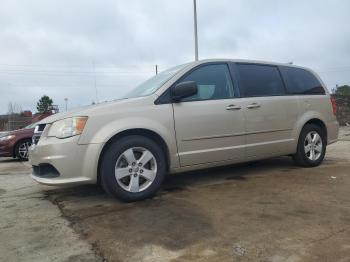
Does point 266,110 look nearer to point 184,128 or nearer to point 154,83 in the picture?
point 184,128

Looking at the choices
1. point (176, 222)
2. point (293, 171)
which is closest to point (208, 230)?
point (176, 222)

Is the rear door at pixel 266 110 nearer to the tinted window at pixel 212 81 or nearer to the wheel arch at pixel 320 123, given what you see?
the tinted window at pixel 212 81

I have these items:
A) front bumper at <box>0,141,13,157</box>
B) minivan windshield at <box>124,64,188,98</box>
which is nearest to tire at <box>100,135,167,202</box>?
minivan windshield at <box>124,64,188,98</box>

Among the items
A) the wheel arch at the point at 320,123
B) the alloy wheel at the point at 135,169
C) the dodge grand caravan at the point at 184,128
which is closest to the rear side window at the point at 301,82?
the dodge grand caravan at the point at 184,128

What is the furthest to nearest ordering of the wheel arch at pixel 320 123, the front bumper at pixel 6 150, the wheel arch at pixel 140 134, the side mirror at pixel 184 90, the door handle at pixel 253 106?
1. the front bumper at pixel 6 150
2. the wheel arch at pixel 320 123
3. the door handle at pixel 253 106
4. the side mirror at pixel 184 90
5. the wheel arch at pixel 140 134

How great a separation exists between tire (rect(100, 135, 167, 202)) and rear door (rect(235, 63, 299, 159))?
150 centimetres

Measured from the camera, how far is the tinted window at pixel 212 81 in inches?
197

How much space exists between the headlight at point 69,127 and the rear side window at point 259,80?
2300 mm

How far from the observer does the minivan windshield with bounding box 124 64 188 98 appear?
4885mm

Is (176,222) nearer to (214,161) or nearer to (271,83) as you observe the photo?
(214,161)

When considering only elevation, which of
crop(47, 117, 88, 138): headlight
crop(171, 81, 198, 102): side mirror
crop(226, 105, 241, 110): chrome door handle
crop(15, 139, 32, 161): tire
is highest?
crop(171, 81, 198, 102): side mirror

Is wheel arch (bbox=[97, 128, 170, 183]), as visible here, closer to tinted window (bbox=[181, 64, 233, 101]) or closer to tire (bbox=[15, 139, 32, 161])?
tinted window (bbox=[181, 64, 233, 101])

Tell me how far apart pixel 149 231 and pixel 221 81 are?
258 cm

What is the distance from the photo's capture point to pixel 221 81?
5238 mm
